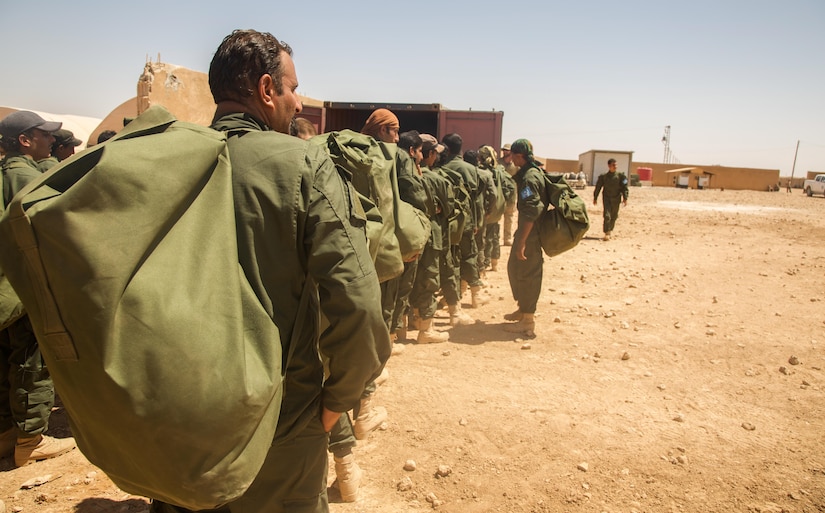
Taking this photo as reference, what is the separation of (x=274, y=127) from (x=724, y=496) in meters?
3.10

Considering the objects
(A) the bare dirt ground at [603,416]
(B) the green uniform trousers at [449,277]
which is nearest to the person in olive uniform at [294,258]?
(A) the bare dirt ground at [603,416]

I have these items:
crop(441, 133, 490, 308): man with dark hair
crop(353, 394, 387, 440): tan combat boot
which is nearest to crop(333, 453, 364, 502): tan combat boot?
crop(353, 394, 387, 440): tan combat boot

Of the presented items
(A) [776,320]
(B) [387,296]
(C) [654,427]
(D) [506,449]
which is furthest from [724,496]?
(A) [776,320]

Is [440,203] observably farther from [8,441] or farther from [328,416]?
[328,416]

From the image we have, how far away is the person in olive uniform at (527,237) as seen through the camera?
5703 millimetres

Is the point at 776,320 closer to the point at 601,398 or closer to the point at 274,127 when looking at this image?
the point at 601,398

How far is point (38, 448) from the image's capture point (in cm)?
361

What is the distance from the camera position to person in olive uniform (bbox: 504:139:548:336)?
18.7 feet

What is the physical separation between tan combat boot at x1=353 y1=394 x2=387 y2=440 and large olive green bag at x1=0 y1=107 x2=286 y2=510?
2.55 metres

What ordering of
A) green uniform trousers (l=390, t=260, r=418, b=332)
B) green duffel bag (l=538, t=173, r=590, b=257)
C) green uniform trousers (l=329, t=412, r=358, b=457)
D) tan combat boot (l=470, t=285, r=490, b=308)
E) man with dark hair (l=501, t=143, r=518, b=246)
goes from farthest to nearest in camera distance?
1. man with dark hair (l=501, t=143, r=518, b=246)
2. tan combat boot (l=470, t=285, r=490, b=308)
3. green duffel bag (l=538, t=173, r=590, b=257)
4. green uniform trousers (l=390, t=260, r=418, b=332)
5. green uniform trousers (l=329, t=412, r=358, b=457)

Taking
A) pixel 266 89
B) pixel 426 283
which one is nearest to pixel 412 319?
pixel 426 283

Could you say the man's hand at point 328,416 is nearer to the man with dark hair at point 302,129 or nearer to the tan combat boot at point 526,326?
the man with dark hair at point 302,129

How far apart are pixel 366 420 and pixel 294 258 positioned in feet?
8.26

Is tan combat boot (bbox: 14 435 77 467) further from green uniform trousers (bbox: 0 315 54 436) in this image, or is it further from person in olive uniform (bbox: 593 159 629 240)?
person in olive uniform (bbox: 593 159 629 240)
